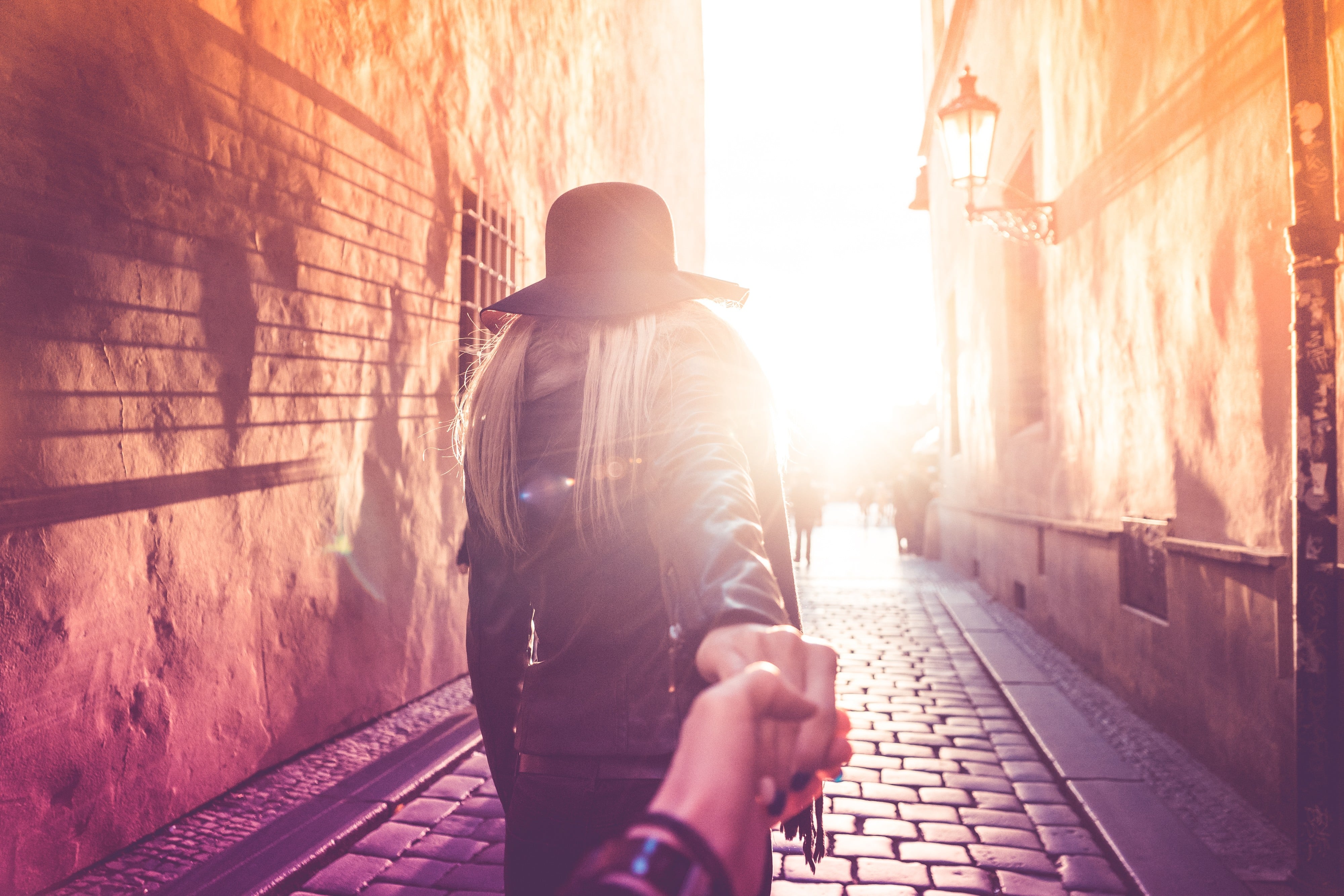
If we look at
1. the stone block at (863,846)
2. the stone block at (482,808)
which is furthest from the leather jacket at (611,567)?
the stone block at (482,808)

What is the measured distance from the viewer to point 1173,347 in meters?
4.80

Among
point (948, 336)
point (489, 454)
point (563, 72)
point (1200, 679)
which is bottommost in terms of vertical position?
point (1200, 679)

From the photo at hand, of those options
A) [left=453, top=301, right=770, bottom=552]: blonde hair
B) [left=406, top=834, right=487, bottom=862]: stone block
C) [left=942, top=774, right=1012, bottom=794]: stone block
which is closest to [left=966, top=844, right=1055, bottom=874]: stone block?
[left=942, top=774, right=1012, bottom=794]: stone block

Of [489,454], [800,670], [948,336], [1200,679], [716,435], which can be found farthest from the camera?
[948,336]

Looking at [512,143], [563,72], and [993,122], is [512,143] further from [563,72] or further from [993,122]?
[993,122]

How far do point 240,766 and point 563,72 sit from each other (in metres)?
7.43

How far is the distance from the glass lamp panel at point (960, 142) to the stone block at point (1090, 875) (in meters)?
5.62

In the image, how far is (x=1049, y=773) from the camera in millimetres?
4367

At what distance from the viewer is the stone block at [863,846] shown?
343 centimetres

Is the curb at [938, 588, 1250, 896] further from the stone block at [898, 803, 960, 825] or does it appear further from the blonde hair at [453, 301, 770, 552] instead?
the blonde hair at [453, 301, 770, 552]

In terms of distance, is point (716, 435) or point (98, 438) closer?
point (716, 435)

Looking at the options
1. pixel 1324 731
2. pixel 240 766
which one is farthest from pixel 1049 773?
pixel 240 766

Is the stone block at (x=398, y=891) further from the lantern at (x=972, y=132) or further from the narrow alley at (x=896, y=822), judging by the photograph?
the lantern at (x=972, y=132)

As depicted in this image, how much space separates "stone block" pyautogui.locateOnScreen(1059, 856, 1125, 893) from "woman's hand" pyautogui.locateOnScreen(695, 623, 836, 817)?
292 centimetres
